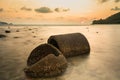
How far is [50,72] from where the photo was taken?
859 centimetres

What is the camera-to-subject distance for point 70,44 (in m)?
12.5

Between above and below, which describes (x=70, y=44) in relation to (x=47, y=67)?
above

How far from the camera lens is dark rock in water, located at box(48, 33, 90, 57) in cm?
1227

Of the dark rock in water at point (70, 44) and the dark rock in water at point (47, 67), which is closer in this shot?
the dark rock in water at point (47, 67)

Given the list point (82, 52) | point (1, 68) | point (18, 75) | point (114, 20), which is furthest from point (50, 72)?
point (114, 20)

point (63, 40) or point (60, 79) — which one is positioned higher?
point (63, 40)

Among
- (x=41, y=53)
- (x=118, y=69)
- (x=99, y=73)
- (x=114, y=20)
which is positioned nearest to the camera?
(x=99, y=73)

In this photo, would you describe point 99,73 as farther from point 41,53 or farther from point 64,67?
point 41,53

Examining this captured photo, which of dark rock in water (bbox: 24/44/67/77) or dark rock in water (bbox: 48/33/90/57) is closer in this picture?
dark rock in water (bbox: 24/44/67/77)

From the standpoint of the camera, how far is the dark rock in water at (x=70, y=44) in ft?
40.3

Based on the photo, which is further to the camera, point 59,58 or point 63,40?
point 63,40

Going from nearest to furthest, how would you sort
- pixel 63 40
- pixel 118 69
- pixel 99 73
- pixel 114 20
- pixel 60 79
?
pixel 60 79 → pixel 99 73 → pixel 118 69 → pixel 63 40 → pixel 114 20

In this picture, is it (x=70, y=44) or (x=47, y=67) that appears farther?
(x=70, y=44)

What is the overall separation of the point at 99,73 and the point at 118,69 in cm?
121
